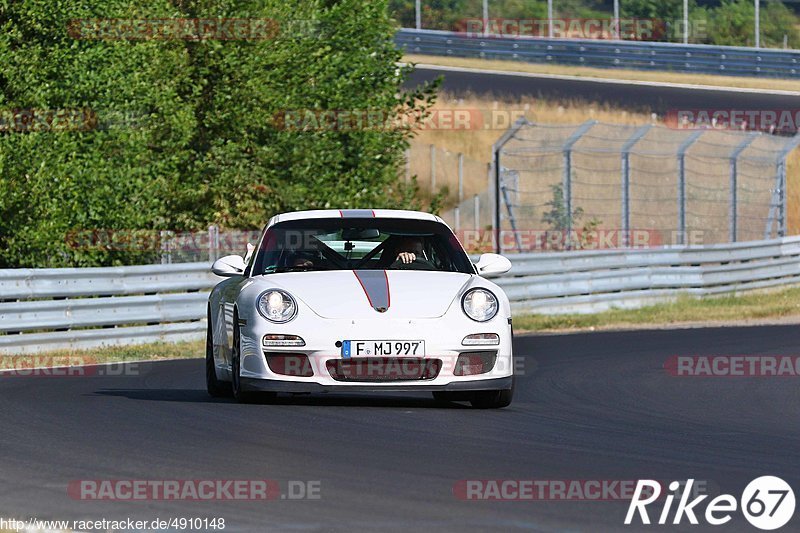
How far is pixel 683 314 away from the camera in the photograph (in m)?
22.6

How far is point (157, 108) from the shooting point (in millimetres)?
21906

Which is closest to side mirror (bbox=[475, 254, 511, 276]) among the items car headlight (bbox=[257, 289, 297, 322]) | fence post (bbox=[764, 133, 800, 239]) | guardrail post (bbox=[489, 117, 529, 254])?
car headlight (bbox=[257, 289, 297, 322])

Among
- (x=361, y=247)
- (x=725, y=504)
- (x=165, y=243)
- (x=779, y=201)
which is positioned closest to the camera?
(x=725, y=504)

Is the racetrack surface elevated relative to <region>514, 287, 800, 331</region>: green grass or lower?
elevated

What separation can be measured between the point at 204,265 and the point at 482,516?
42.1ft

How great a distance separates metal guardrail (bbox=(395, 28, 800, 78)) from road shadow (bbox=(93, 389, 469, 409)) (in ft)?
116

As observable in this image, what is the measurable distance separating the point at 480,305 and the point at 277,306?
1.24m

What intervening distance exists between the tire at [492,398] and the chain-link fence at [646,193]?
13.4 meters

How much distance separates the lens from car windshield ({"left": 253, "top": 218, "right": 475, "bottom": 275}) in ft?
34.1

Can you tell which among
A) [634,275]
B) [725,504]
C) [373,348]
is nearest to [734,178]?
[634,275]

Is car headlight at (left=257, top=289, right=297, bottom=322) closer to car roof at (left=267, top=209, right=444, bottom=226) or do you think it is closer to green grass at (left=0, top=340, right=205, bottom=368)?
car roof at (left=267, top=209, right=444, bottom=226)

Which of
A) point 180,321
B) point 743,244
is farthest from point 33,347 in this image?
point 743,244

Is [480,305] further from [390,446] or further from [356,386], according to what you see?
[390,446]

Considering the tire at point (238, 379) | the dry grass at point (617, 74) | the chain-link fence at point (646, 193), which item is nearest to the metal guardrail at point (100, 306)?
the tire at point (238, 379)
